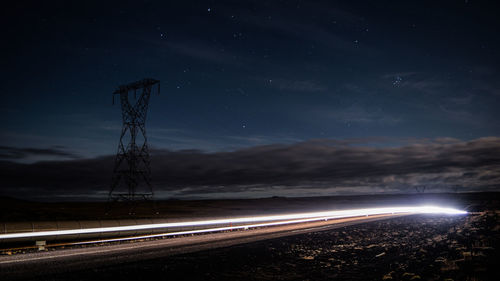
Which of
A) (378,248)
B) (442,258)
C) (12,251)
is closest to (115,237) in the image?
(12,251)

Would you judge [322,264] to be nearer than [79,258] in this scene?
Yes

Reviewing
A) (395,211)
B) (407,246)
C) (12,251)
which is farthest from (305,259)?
(395,211)

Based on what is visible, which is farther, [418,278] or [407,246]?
[407,246]

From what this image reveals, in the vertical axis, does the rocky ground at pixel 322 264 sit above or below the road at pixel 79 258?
below

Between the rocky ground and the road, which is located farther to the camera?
the road

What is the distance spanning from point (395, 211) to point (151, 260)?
167 feet

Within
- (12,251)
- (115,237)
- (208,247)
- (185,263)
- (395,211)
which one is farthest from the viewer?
(395,211)

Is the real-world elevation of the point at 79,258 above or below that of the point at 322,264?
above

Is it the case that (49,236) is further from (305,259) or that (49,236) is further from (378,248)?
(378,248)

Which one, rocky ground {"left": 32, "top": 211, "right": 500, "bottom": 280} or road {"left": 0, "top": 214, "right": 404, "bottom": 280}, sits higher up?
road {"left": 0, "top": 214, "right": 404, "bottom": 280}

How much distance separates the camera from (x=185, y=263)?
1103 centimetres

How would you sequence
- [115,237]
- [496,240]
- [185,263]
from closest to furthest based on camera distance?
[185,263], [496,240], [115,237]

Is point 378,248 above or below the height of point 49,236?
below

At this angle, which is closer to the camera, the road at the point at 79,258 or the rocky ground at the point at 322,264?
the rocky ground at the point at 322,264
